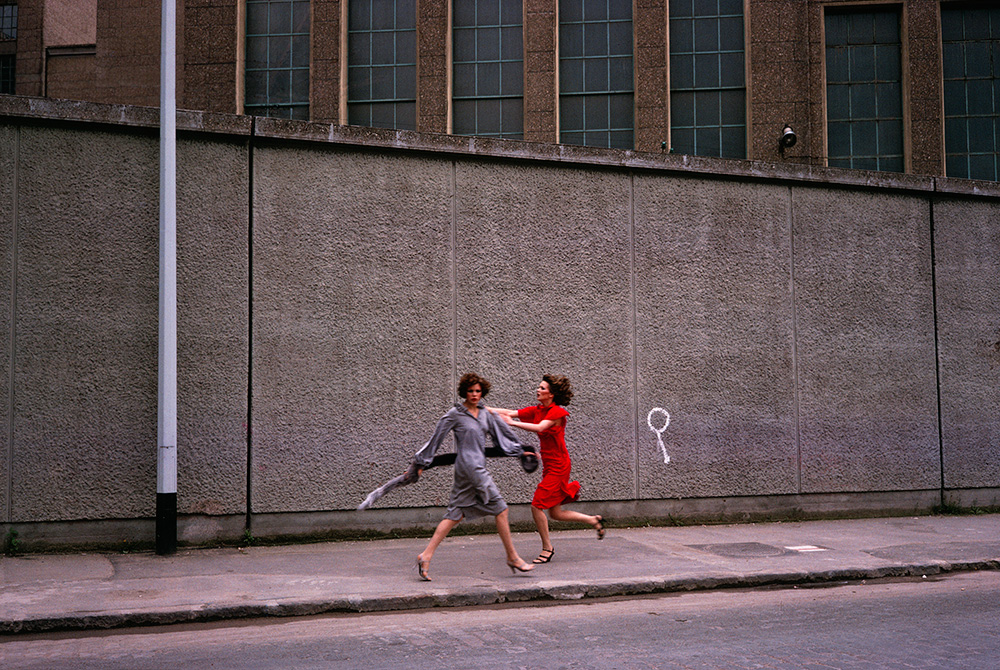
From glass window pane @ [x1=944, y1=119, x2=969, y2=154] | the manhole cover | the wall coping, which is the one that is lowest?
the manhole cover

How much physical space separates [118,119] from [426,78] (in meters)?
8.79

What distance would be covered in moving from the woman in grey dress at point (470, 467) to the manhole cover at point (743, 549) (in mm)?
2271

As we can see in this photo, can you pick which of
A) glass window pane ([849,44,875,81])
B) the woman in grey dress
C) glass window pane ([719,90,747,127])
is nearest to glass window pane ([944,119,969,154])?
glass window pane ([849,44,875,81])

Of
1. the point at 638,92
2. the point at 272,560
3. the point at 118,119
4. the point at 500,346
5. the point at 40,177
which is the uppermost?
the point at 638,92

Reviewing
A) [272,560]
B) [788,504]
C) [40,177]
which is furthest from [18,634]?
[788,504]

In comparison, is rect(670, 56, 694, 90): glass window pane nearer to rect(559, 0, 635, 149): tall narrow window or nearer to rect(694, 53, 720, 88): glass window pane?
rect(694, 53, 720, 88): glass window pane

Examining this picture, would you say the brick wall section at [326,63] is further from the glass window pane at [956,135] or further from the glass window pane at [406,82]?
the glass window pane at [956,135]

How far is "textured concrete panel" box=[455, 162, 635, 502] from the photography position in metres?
10.0

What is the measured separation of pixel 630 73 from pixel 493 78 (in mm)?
2786

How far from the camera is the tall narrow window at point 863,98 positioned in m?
17.4

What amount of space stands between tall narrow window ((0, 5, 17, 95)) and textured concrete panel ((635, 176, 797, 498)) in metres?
22.5

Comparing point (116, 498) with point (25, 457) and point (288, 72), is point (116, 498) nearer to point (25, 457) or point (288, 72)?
point (25, 457)

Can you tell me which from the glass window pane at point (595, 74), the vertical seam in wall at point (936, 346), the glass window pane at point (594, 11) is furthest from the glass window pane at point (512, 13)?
the vertical seam in wall at point (936, 346)

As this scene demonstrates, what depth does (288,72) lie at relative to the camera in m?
17.1
